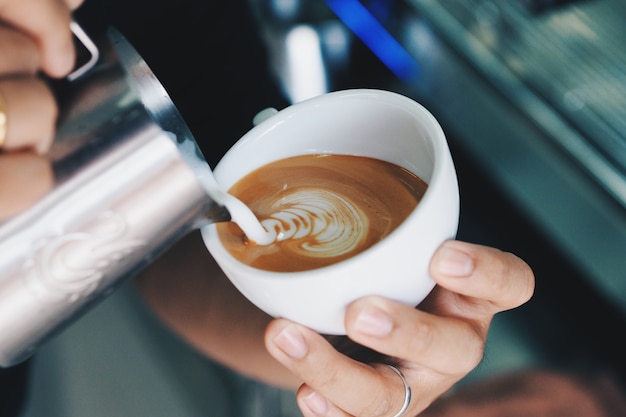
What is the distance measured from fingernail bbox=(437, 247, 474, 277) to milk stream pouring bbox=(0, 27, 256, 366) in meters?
0.19

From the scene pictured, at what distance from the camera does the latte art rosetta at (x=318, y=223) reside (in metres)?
0.54

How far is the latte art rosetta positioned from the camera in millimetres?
544

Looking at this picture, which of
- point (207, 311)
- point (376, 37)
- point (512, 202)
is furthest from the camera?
point (376, 37)

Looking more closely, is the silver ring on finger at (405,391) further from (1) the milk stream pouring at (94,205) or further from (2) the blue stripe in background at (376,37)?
(2) the blue stripe in background at (376,37)

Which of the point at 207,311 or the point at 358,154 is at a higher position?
the point at 358,154

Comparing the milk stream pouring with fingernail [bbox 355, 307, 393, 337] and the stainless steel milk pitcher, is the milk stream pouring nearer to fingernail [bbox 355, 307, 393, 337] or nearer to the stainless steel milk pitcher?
the stainless steel milk pitcher

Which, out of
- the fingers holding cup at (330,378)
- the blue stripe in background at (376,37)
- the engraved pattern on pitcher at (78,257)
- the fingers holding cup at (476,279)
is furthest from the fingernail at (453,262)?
the blue stripe in background at (376,37)

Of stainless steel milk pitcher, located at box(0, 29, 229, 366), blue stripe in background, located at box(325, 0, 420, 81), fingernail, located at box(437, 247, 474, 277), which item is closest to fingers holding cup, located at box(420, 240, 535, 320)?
fingernail, located at box(437, 247, 474, 277)

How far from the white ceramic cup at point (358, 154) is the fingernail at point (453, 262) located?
1 cm

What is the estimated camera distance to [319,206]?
59 centimetres

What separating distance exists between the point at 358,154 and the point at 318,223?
0.34 feet

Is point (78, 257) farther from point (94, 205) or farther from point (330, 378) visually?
point (330, 378)

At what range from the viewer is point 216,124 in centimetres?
92

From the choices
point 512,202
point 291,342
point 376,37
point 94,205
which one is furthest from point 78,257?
point 376,37
